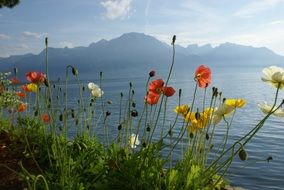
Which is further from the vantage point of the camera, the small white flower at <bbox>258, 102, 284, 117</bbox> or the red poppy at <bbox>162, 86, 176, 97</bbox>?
the red poppy at <bbox>162, 86, 176, 97</bbox>

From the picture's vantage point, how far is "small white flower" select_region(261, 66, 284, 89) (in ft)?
10.6

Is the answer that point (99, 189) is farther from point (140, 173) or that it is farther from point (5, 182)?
point (5, 182)

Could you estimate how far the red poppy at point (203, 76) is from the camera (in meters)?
3.89

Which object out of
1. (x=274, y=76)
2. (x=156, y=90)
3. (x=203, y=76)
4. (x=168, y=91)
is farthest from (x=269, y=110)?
(x=156, y=90)

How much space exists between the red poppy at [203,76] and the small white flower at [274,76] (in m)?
0.65

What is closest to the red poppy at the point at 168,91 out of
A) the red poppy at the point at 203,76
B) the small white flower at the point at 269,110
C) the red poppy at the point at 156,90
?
the red poppy at the point at 156,90

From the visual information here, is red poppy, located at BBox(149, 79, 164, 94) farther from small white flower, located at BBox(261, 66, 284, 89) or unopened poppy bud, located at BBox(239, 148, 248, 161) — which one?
unopened poppy bud, located at BBox(239, 148, 248, 161)

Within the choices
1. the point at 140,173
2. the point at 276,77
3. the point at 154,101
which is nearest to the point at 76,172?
the point at 140,173

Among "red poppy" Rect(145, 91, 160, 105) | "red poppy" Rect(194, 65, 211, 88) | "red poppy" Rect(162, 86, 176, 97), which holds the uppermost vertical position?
"red poppy" Rect(194, 65, 211, 88)

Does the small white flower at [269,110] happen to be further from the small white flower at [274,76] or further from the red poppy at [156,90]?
the red poppy at [156,90]

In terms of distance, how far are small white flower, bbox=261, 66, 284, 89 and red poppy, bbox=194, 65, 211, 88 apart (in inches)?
25.7

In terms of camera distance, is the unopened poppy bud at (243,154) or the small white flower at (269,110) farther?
the small white flower at (269,110)

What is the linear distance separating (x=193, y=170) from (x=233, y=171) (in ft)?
30.8

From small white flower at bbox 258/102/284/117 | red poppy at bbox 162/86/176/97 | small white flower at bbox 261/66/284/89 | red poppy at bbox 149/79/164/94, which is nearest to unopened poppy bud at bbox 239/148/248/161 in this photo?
small white flower at bbox 258/102/284/117
